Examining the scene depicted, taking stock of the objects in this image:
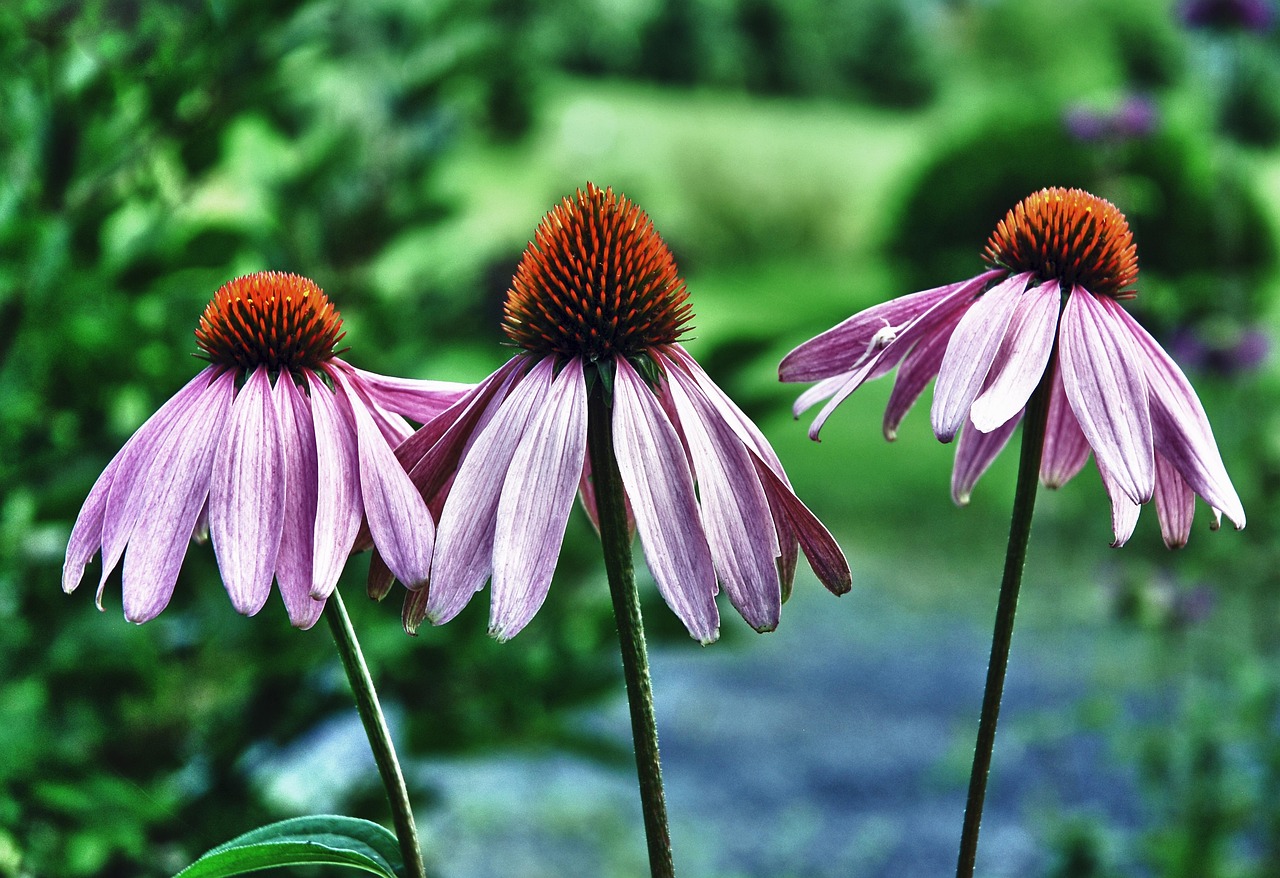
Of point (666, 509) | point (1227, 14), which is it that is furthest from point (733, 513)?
point (1227, 14)

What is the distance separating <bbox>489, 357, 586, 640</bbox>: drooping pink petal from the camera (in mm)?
359

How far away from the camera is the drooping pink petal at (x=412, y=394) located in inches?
17.4

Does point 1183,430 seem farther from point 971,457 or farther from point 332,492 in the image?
point 332,492

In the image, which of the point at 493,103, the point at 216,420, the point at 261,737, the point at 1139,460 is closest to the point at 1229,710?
the point at 261,737

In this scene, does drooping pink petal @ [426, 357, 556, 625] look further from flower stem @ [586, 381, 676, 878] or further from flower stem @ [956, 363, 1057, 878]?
flower stem @ [956, 363, 1057, 878]

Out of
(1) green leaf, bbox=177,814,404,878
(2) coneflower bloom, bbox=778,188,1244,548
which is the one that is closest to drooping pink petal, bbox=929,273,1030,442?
(2) coneflower bloom, bbox=778,188,1244,548

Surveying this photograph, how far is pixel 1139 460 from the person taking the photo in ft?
1.28

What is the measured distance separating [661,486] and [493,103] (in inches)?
379

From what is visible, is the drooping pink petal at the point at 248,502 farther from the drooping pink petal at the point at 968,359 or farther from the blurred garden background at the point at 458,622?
the blurred garden background at the point at 458,622

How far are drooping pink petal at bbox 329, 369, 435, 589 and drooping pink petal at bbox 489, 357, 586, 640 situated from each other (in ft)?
0.08

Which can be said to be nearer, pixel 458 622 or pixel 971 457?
pixel 971 457

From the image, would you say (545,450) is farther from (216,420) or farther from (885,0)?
(885,0)

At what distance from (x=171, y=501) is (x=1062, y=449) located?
0.33 m

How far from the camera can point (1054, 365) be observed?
1.49 feet
